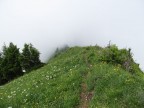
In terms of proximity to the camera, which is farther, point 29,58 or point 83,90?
point 29,58

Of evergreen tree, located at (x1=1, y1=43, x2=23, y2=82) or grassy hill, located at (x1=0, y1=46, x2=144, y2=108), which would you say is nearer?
grassy hill, located at (x1=0, y1=46, x2=144, y2=108)

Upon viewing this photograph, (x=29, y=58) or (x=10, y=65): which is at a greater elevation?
(x=29, y=58)

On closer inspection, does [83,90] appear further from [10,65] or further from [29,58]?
[10,65]

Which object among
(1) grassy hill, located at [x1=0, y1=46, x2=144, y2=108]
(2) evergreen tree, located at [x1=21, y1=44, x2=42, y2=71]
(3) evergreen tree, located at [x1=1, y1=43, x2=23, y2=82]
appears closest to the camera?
(1) grassy hill, located at [x1=0, y1=46, x2=144, y2=108]

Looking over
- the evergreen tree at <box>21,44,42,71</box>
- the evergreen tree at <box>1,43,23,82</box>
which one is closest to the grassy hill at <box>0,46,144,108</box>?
the evergreen tree at <box>21,44,42,71</box>

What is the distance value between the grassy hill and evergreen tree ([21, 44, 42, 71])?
1305 inches

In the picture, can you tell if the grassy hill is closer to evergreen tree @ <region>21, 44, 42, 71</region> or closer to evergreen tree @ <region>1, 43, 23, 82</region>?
evergreen tree @ <region>21, 44, 42, 71</region>

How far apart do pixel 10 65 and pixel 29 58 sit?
12.8 feet

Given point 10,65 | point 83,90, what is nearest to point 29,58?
point 10,65

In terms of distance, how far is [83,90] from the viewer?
33344 mm

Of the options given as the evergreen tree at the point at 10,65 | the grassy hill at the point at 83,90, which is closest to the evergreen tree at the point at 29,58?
the evergreen tree at the point at 10,65

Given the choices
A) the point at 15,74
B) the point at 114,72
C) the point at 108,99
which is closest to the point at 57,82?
the point at 114,72

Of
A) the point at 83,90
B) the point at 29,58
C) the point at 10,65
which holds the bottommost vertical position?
the point at 83,90

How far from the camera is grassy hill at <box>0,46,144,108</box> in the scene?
29344 mm
